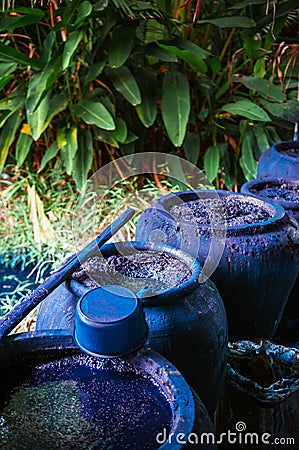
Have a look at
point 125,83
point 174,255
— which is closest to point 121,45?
point 125,83

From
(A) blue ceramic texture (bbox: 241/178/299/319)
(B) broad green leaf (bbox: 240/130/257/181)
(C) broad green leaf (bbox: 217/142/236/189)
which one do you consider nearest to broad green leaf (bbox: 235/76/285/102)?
(B) broad green leaf (bbox: 240/130/257/181)

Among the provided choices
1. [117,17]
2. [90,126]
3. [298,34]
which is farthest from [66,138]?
[298,34]

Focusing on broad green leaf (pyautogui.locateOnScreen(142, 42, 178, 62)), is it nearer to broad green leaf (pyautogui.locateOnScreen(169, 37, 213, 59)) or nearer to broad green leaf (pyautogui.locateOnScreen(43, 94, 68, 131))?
broad green leaf (pyautogui.locateOnScreen(169, 37, 213, 59))

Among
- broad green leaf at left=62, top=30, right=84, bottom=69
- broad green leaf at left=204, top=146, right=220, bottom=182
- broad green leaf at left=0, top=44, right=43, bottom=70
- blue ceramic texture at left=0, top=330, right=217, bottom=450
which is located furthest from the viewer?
broad green leaf at left=204, top=146, right=220, bottom=182

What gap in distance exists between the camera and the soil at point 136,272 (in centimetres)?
107

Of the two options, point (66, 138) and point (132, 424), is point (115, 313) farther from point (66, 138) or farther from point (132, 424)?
point (66, 138)

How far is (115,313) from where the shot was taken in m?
0.86

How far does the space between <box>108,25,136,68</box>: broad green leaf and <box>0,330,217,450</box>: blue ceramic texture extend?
2061 mm

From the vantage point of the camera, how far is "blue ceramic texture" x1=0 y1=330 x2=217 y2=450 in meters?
0.75

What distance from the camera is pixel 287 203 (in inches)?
63.7

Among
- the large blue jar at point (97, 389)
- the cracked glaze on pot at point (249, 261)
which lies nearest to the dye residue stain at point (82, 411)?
the large blue jar at point (97, 389)

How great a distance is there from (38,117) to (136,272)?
6.01 feet

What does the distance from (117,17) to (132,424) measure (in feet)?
8.25

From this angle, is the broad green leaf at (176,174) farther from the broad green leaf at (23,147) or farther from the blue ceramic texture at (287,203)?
the blue ceramic texture at (287,203)
